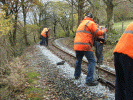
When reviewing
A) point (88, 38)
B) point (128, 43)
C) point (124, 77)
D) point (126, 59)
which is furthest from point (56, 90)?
point (128, 43)

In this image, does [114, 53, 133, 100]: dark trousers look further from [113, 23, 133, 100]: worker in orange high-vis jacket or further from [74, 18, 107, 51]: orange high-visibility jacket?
[74, 18, 107, 51]: orange high-visibility jacket

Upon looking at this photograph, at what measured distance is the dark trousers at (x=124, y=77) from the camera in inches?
78.3

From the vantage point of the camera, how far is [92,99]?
3418 millimetres

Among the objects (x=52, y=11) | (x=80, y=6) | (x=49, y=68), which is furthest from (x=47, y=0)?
(x=49, y=68)

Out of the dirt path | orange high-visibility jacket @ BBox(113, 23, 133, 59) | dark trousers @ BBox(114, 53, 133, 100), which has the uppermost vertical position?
orange high-visibility jacket @ BBox(113, 23, 133, 59)

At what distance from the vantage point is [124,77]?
209 cm

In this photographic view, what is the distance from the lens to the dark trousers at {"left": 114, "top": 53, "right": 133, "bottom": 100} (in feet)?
6.52

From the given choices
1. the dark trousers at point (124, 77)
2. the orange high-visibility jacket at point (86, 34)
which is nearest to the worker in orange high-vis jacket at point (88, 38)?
the orange high-visibility jacket at point (86, 34)

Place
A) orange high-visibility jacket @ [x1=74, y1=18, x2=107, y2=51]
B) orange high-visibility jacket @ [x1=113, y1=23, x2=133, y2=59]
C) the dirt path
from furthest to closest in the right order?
1. orange high-visibility jacket @ [x1=74, y1=18, x2=107, y2=51]
2. the dirt path
3. orange high-visibility jacket @ [x1=113, y1=23, x2=133, y2=59]

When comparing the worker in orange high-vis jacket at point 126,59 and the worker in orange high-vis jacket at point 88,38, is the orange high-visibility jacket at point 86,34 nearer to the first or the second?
the worker in orange high-vis jacket at point 88,38

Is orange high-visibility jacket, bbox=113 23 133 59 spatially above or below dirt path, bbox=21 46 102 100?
above

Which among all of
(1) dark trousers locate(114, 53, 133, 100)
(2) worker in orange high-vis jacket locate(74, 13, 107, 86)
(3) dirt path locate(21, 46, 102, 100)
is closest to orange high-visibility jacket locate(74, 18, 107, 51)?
(2) worker in orange high-vis jacket locate(74, 13, 107, 86)

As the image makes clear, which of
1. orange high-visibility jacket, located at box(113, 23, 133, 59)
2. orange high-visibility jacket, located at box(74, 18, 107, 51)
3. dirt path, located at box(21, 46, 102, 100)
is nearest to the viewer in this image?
orange high-visibility jacket, located at box(113, 23, 133, 59)

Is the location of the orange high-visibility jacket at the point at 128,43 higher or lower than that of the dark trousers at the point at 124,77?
higher
